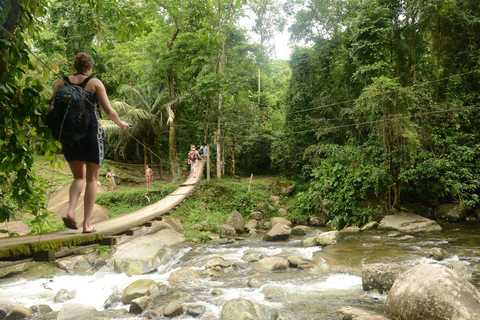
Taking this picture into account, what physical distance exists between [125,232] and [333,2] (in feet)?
43.5

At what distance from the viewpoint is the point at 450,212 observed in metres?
10.7

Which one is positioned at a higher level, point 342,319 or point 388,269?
point 388,269

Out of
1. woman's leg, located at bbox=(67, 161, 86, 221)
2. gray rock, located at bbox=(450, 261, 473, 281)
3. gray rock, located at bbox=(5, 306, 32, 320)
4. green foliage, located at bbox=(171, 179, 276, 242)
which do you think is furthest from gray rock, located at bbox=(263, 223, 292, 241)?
woman's leg, located at bbox=(67, 161, 86, 221)

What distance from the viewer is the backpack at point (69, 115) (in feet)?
5.90

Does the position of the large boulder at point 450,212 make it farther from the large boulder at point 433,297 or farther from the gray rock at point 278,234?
the large boulder at point 433,297

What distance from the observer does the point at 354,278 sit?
6.36m

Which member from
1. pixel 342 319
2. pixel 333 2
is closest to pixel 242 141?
pixel 333 2

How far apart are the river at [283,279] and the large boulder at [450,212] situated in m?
1.12

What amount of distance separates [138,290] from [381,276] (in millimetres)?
4314

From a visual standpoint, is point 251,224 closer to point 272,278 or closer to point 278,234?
point 278,234

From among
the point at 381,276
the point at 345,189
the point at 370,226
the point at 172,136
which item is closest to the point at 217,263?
the point at 381,276

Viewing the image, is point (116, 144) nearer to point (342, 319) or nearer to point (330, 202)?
point (330, 202)

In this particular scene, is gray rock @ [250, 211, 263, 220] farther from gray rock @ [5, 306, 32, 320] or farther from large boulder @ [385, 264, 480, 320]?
gray rock @ [5, 306, 32, 320]

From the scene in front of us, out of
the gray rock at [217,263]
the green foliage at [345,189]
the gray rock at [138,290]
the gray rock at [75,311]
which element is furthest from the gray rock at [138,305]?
the green foliage at [345,189]
